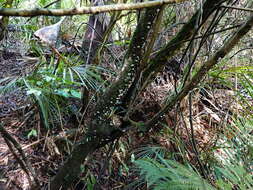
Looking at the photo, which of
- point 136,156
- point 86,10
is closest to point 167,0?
point 86,10

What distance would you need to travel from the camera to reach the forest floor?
3.41ft

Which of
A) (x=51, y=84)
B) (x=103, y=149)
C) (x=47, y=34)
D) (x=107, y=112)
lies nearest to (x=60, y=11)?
(x=47, y=34)

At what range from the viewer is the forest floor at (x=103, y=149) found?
3.41 ft

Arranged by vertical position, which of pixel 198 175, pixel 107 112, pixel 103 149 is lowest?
pixel 103 149

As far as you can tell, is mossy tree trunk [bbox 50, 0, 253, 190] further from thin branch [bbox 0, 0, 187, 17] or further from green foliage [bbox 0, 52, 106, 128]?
thin branch [bbox 0, 0, 187, 17]

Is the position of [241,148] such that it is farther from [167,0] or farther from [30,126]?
[30,126]

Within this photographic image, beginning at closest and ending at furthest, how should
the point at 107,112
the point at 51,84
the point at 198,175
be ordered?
the point at 198,175
the point at 107,112
the point at 51,84

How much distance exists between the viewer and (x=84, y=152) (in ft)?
2.93

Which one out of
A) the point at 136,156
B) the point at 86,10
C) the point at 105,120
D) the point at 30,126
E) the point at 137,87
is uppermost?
the point at 86,10

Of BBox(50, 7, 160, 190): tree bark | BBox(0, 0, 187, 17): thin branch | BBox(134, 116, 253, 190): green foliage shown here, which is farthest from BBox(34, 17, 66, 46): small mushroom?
BBox(134, 116, 253, 190): green foliage

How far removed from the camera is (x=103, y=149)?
1.27m

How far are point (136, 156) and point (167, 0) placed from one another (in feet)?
3.31

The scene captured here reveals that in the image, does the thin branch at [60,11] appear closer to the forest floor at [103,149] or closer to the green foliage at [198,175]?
the green foliage at [198,175]

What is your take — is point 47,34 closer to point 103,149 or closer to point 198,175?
point 198,175
